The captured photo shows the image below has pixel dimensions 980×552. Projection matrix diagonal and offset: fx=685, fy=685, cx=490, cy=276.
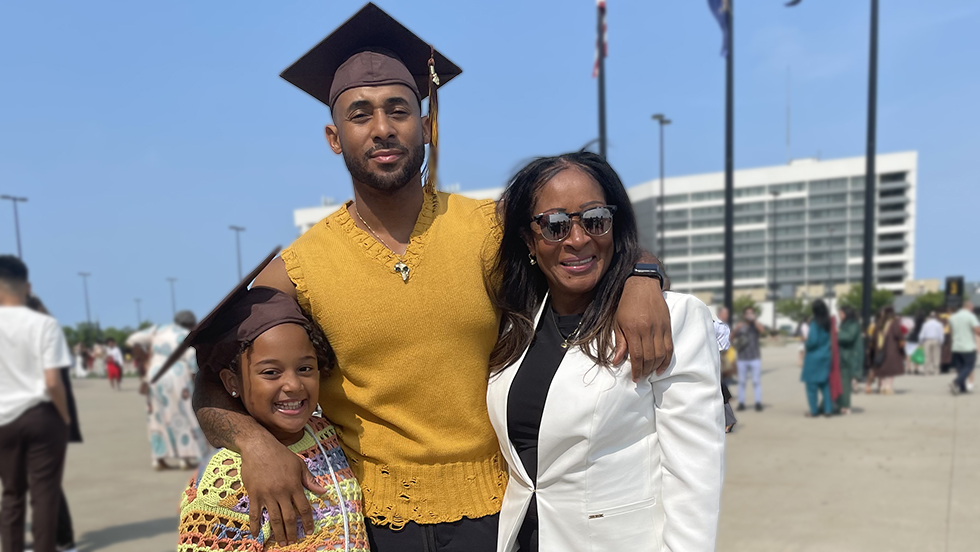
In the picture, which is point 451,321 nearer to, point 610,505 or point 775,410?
point 610,505

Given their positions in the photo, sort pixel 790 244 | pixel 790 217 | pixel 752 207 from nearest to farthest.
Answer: pixel 790 217
pixel 790 244
pixel 752 207

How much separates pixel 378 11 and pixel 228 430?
4.28ft

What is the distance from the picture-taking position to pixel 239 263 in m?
50.8

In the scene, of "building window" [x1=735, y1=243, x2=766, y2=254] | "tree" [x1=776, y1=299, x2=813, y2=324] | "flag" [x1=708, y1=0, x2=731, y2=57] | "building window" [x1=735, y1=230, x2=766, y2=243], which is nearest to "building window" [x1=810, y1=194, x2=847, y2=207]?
"building window" [x1=735, y1=230, x2=766, y2=243]

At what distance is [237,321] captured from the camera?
1.88 metres

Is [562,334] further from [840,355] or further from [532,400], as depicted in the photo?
[840,355]

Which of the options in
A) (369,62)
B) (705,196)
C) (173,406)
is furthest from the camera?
(705,196)

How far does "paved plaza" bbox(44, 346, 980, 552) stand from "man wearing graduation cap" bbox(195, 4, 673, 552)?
12.5ft

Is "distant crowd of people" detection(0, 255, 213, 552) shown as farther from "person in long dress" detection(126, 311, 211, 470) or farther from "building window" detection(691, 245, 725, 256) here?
"building window" detection(691, 245, 725, 256)

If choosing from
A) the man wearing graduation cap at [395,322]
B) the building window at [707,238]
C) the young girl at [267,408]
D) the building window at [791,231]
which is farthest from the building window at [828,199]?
the young girl at [267,408]

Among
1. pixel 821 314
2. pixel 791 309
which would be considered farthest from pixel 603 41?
pixel 791 309

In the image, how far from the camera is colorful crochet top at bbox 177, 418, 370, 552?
1.73 meters

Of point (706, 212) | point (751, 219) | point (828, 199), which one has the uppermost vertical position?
point (828, 199)

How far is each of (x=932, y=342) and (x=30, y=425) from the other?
19209 mm
